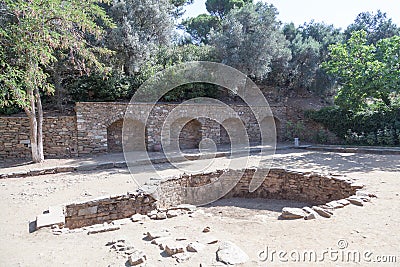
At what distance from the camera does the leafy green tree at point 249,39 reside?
13.6 meters

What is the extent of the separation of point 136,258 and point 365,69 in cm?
1145

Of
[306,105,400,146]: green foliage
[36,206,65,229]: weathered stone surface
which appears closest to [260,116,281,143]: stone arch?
[306,105,400,146]: green foliage

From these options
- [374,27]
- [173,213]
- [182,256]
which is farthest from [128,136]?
[374,27]

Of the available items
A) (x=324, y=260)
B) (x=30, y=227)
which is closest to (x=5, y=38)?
(x=30, y=227)

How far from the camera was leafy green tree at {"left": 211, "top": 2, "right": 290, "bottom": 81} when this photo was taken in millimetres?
13555

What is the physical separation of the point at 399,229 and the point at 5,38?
7.83 metres

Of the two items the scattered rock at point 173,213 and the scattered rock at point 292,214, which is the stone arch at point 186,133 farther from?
the scattered rock at point 292,214

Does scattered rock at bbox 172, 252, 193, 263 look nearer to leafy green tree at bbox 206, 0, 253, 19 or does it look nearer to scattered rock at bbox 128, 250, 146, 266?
scattered rock at bbox 128, 250, 146, 266

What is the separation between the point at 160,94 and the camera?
1205 centimetres

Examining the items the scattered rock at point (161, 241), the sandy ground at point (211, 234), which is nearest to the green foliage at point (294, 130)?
the sandy ground at point (211, 234)

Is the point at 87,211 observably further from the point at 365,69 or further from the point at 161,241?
the point at 365,69

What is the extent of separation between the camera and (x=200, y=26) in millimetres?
22516

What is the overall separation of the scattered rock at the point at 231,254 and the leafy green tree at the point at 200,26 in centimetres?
2068

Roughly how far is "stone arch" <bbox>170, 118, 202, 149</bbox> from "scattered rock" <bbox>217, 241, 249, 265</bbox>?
350 inches
